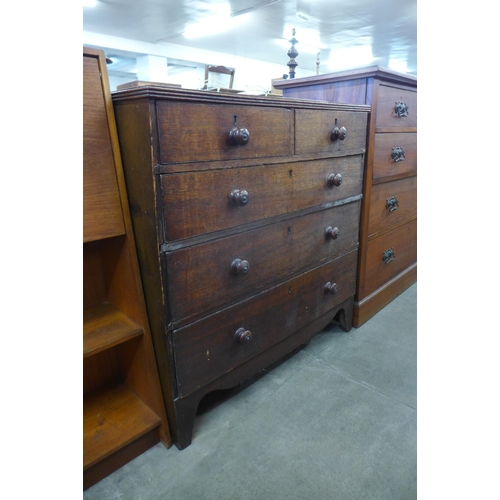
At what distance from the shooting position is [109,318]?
1144mm

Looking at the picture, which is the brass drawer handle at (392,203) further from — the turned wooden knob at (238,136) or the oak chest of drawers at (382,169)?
the turned wooden knob at (238,136)

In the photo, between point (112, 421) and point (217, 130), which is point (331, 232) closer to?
point (217, 130)

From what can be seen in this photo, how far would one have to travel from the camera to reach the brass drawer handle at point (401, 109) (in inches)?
67.0

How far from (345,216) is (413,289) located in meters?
1.01

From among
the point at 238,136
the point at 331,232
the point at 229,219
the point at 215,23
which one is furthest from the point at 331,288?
the point at 215,23

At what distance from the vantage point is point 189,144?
0.94 meters

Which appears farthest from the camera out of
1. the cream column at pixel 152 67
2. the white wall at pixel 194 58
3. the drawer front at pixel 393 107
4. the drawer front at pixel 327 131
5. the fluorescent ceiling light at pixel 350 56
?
the fluorescent ceiling light at pixel 350 56

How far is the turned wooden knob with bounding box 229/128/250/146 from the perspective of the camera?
3.31 ft

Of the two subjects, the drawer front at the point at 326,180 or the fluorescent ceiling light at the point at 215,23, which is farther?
the fluorescent ceiling light at the point at 215,23

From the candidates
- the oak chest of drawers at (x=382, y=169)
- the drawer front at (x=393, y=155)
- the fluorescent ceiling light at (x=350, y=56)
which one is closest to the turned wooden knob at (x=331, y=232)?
the oak chest of drawers at (x=382, y=169)

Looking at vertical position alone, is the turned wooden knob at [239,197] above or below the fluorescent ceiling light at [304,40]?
below

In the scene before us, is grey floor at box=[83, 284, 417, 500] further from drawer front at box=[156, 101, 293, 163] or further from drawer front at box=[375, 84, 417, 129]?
drawer front at box=[375, 84, 417, 129]
